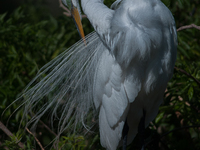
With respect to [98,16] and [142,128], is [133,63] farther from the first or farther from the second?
[142,128]

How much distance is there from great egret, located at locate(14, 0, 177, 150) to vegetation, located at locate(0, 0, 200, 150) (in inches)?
6.4

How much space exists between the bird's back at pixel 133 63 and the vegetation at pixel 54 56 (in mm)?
209

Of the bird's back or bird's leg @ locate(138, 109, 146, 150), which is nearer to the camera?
the bird's back

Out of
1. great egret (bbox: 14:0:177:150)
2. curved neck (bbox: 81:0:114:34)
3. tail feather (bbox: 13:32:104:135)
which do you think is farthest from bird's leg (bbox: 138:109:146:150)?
curved neck (bbox: 81:0:114:34)

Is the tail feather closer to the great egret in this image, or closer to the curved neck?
the great egret

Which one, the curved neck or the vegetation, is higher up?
the curved neck

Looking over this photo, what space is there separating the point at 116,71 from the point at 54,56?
754mm

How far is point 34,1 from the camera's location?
2.98 meters

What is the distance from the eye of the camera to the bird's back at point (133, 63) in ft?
4.29

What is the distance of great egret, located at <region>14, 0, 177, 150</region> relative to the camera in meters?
1.30

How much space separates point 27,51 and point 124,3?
0.98 m

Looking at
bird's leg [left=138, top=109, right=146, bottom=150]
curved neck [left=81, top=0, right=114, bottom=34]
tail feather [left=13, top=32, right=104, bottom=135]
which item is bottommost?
bird's leg [left=138, top=109, right=146, bottom=150]

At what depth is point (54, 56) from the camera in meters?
2.04

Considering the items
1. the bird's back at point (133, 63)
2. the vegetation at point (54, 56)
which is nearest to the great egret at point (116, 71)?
the bird's back at point (133, 63)
